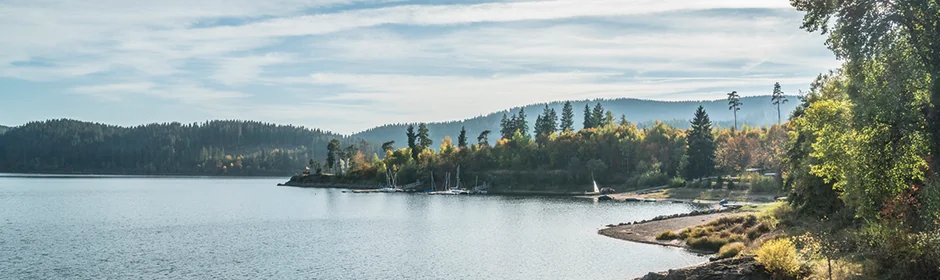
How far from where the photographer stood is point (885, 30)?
26.3 meters

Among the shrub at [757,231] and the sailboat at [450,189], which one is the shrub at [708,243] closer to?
the shrub at [757,231]

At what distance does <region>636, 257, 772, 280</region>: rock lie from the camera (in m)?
30.2

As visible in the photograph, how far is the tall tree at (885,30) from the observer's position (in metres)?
25.1

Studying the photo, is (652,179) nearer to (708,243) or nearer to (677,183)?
(677,183)

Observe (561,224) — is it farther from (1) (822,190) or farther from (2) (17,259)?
(2) (17,259)

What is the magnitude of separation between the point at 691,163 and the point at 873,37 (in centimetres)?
12369

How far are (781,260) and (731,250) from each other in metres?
21.5

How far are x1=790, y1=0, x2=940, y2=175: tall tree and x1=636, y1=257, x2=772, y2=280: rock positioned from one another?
7.65 metres

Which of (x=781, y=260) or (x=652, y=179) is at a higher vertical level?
(x=652, y=179)

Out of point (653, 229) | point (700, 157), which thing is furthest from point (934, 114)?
point (700, 157)

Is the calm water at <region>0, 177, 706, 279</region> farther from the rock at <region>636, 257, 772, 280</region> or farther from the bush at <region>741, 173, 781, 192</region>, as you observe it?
the bush at <region>741, 173, 781, 192</region>

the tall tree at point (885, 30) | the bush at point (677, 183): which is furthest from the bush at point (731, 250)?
the bush at point (677, 183)

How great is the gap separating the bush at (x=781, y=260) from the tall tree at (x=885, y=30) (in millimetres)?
6060

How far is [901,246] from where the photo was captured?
26.0m
